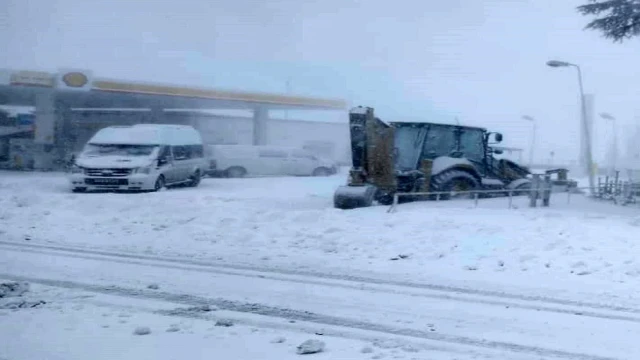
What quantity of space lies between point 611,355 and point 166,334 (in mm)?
3772

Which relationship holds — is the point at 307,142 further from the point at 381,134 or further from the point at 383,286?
the point at 383,286

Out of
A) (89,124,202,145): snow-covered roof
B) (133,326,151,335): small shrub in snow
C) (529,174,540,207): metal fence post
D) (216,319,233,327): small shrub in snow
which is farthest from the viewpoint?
(89,124,202,145): snow-covered roof

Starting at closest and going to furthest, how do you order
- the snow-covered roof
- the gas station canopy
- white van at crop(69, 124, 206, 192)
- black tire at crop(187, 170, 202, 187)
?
1. the gas station canopy
2. white van at crop(69, 124, 206, 192)
3. the snow-covered roof
4. black tire at crop(187, 170, 202, 187)

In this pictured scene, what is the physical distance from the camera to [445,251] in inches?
485

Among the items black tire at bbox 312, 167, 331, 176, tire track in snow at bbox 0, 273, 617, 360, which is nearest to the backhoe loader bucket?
black tire at bbox 312, 167, 331, 176

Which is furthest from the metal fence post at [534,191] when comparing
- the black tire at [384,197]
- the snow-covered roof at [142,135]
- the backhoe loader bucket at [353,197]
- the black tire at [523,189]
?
the snow-covered roof at [142,135]

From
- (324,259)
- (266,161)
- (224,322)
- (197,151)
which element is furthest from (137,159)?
(224,322)

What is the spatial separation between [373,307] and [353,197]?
908 centimetres

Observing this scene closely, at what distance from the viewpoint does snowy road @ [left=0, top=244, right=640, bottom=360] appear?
7.25m

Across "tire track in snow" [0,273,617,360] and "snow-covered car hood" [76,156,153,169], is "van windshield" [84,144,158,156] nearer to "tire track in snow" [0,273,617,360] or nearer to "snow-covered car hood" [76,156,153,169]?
"snow-covered car hood" [76,156,153,169]

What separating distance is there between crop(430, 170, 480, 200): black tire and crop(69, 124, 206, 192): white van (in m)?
7.74

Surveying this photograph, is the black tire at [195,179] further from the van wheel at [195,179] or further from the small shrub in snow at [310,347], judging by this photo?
the small shrub in snow at [310,347]

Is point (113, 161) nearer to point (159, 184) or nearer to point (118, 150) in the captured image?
point (118, 150)

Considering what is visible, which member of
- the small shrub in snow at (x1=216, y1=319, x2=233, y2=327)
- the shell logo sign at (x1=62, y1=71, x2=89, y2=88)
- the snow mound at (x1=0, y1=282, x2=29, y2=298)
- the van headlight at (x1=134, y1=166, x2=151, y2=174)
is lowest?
the small shrub in snow at (x1=216, y1=319, x2=233, y2=327)
